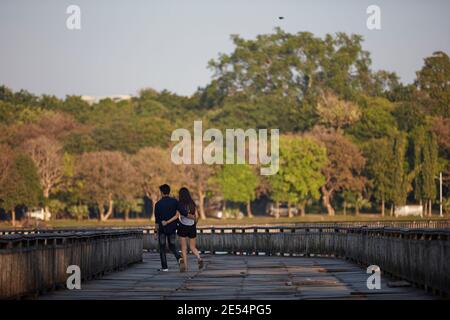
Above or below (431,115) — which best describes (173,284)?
below

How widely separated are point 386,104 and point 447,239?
533ft

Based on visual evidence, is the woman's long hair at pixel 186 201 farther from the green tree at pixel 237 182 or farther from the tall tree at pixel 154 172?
the green tree at pixel 237 182

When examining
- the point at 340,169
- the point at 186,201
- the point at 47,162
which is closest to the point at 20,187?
the point at 47,162

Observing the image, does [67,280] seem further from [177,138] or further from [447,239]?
[177,138]

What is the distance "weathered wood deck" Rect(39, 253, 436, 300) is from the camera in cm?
2672

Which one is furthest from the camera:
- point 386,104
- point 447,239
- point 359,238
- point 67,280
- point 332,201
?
point 386,104

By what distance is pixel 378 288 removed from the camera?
28.3 m

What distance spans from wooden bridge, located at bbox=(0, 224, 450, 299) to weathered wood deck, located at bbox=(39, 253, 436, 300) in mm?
19

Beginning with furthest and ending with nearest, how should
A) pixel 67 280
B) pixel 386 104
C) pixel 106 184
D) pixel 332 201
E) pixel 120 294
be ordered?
pixel 386 104 → pixel 332 201 → pixel 106 184 → pixel 67 280 → pixel 120 294

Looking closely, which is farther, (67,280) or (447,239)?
(67,280)

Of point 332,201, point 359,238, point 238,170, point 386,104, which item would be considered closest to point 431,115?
point 386,104

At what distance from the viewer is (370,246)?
37656mm

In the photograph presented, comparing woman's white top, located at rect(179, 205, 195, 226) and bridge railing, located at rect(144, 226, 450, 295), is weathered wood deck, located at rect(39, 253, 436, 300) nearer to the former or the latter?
bridge railing, located at rect(144, 226, 450, 295)

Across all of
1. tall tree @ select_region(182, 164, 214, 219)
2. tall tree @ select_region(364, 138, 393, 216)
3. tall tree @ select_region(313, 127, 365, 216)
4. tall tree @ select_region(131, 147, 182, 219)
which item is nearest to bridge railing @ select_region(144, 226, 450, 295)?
tall tree @ select_region(131, 147, 182, 219)
